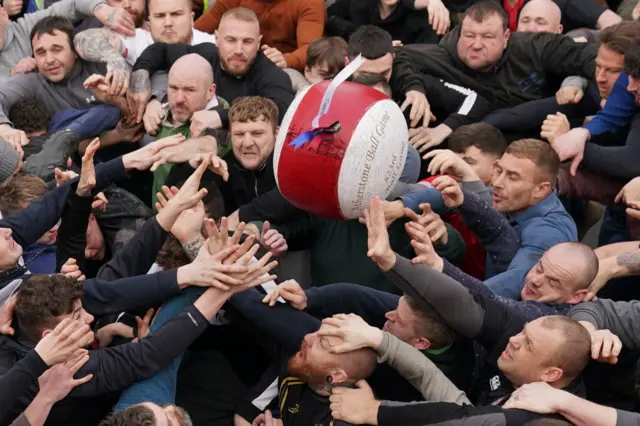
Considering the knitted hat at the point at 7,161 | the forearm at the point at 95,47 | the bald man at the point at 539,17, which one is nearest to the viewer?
the knitted hat at the point at 7,161

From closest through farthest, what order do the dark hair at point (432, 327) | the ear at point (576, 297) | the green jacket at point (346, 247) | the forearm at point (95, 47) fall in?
the dark hair at point (432, 327) < the ear at point (576, 297) < the green jacket at point (346, 247) < the forearm at point (95, 47)

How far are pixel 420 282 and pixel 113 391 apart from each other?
152 centimetres

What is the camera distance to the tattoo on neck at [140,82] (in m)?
7.45

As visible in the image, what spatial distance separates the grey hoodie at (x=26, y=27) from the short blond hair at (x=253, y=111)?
225 cm

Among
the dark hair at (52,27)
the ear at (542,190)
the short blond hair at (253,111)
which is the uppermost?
the dark hair at (52,27)

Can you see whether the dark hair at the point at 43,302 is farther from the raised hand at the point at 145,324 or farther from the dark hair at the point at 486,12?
the dark hair at the point at 486,12

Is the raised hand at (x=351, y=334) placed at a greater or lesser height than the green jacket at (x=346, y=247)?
greater

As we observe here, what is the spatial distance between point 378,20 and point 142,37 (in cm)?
196

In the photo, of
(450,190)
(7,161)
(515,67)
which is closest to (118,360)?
(450,190)

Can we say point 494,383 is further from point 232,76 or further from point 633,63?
point 232,76

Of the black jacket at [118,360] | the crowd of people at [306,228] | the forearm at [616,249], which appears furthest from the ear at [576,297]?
the black jacket at [118,360]

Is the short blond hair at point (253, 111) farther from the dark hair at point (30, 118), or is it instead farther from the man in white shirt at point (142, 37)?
the dark hair at point (30, 118)

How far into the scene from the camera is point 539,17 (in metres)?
8.20

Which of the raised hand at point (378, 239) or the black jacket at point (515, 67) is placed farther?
the black jacket at point (515, 67)
